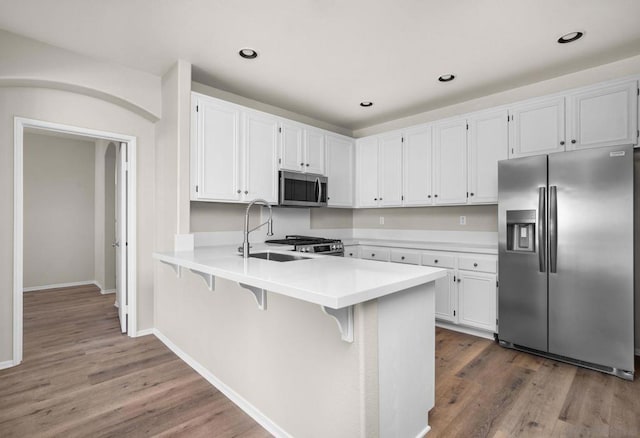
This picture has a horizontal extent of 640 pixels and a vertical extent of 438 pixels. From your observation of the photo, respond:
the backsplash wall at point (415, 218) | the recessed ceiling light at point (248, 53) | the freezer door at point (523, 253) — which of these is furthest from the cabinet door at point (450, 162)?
the recessed ceiling light at point (248, 53)

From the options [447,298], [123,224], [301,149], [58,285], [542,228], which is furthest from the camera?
[58,285]

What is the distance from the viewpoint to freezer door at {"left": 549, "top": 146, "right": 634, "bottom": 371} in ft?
7.93

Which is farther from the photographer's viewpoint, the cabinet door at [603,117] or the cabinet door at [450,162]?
the cabinet door at [450,162]

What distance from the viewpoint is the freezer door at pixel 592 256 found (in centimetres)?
242

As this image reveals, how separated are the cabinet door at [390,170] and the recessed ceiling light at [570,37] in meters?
1.87

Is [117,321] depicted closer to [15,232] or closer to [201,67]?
[15,232]

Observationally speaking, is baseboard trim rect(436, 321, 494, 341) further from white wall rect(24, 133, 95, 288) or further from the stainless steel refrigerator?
white wall rect(24, 133, 95, 288)

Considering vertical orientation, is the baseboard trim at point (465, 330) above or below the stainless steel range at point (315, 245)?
below

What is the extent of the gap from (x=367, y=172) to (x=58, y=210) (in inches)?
212

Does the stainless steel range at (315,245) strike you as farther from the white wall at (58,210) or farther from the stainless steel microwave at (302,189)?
the white wall at (58,210)

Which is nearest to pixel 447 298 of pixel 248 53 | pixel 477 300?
pixel 477 300

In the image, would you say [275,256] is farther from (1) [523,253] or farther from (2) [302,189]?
(1) [523,253]

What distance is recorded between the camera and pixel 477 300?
128 inches

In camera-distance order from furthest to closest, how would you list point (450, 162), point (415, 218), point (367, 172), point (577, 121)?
point (367, 172) → point (415, 218) → point (450, 162) → point (577, 121)
